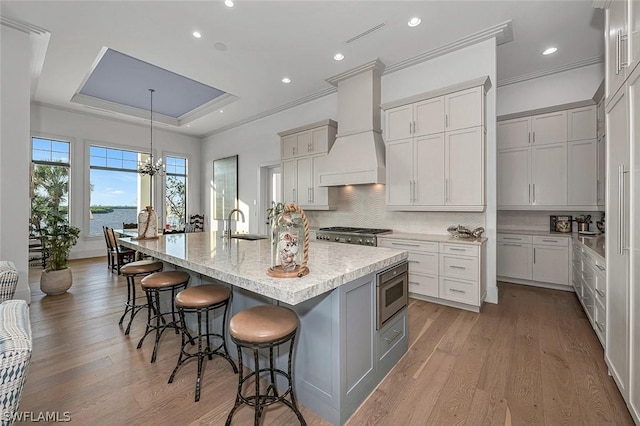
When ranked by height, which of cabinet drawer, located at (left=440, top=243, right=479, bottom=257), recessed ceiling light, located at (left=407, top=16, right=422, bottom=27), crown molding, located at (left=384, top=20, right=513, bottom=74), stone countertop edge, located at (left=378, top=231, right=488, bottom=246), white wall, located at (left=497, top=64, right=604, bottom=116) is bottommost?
cabinet drawer, located at (left=440, top=243, right=479, bottom=257)

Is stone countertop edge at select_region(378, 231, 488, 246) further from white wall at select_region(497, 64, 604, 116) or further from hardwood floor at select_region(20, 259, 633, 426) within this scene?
white wall at select_region(497, 64, 604, 116)

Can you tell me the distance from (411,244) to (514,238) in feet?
6.49

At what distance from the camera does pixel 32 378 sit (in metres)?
2.03

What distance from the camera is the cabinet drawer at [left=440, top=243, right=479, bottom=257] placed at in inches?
127

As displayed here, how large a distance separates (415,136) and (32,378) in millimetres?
4572

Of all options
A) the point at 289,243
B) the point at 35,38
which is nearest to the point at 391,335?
the point at 289,243

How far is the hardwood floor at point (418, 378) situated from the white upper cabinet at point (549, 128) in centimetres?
255

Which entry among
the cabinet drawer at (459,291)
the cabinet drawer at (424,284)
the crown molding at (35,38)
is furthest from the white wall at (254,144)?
the crown molding at (35,38)

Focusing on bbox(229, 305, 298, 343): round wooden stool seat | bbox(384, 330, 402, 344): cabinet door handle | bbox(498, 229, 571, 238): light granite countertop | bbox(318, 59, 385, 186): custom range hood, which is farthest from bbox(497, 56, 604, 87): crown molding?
bbox(229, 305, 298, 343): round wooden stool seat

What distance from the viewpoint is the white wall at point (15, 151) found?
10.8 feet

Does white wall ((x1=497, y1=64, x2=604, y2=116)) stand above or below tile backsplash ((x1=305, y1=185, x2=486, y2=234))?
above

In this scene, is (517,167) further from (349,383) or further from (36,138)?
(36,138)

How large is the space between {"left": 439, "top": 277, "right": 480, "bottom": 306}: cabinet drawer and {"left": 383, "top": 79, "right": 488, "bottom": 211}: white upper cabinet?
36.6 inches

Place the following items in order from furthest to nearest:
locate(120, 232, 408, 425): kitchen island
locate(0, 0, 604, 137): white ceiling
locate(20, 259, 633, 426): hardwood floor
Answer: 1. locate(0, 0, 604, 137): white ceiling
2. locate(20, 259, 633, 426): hardwood floor
3. locate(120, 232, 408, 425): kitchen island
